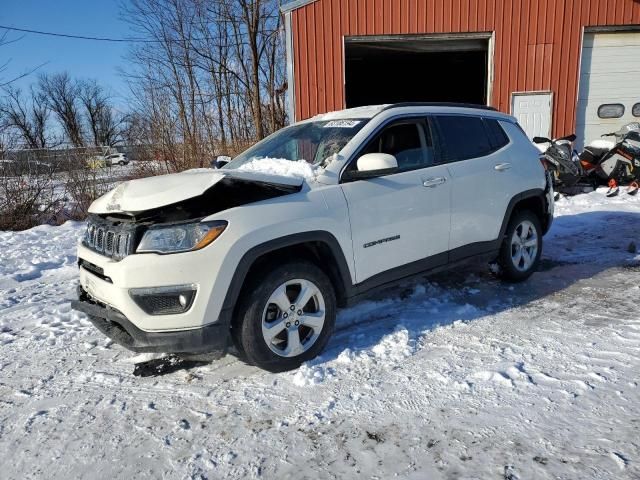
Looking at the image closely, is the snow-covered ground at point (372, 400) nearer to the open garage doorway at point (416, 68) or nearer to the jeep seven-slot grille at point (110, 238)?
the jeep seven-slot grille at point (110, 238)

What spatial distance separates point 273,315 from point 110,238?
119 centimetres

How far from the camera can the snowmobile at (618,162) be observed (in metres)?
10.3

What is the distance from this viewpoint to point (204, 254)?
2.88m

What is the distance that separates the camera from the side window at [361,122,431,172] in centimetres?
395

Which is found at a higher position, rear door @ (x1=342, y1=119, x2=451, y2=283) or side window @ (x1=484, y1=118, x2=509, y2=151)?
side window @ (x1=484, y1=118, x2=509, y2=151)

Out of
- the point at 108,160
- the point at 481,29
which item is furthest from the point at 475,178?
the point at 108,160

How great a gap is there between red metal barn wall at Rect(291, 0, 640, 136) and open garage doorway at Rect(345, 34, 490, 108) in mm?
356

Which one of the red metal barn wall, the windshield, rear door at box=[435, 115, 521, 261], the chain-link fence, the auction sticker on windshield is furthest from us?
the red metal barn wall

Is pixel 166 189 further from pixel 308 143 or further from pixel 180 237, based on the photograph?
pixel 308 143

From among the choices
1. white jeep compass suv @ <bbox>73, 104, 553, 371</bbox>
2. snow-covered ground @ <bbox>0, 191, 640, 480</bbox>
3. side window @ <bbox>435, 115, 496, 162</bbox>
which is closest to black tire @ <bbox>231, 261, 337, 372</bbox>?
white jeep compass suv @ <bbox>73, 104, 553, 371</bbox>

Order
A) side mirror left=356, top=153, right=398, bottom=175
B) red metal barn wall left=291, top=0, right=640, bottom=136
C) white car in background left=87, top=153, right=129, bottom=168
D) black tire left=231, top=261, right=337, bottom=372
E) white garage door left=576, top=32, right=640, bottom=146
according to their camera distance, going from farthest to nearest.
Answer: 1. white garage door left=576, top=32, right=640, bottom=146
2. red metal barn wall left=291, top=0, right=640, bottom=136
3. white car in background left=87, top=153, right=129, bottom=168
4. side mirror left=356, top=153, right=398, bottom=175
5. black tire left=231, top=261, right=337, bottom=372

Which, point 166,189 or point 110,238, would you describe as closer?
point 166,189

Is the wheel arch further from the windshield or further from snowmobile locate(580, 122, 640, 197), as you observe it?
snowmobile locate(580, 122, 640, 197)

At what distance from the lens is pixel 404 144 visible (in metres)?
4.13
